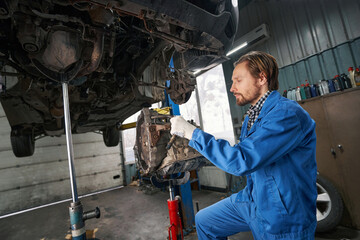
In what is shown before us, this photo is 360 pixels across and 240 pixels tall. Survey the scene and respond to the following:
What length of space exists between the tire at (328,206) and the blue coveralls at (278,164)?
2.16 meters

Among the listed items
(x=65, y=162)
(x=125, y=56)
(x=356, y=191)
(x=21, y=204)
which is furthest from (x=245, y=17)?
(x=21, y=204)

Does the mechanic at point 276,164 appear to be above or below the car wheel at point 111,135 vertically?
below

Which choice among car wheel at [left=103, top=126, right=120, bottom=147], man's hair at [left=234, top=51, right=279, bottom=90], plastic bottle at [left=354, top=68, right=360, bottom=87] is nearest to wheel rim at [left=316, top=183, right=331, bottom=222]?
plastic bottle at [left=354, top=68, right=360, bottom=87]

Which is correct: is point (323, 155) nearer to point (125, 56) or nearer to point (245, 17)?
point (125, 56)

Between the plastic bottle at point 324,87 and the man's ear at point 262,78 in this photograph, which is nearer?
the man's ear at point 262,78

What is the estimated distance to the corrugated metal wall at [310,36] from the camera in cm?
304

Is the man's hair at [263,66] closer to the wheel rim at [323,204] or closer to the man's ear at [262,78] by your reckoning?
the man's ear at [262,78]

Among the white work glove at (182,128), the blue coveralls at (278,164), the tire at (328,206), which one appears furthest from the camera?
the tire at (328,206)

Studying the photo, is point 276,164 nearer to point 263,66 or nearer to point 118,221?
point 263,66

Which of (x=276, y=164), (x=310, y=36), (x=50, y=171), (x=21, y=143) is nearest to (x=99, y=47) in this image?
(x=276, y=164)

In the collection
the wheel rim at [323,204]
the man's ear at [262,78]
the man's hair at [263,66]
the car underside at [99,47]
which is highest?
the car underside at [99,47]

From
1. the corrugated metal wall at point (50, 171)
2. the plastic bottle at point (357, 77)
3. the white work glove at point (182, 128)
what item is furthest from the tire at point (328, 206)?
the corrugated metal wall at point (50, 171)

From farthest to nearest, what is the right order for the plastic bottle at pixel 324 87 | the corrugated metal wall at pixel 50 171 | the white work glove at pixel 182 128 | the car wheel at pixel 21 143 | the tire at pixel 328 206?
the corrugated metal wall at pixel 50 171 < the car wheel at pixel 21 143 < the plastic bottle at pixel 324 87 < the tire at pixel 328 206 < the white work glove at pixel 182 128

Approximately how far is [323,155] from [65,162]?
24.8 feet
